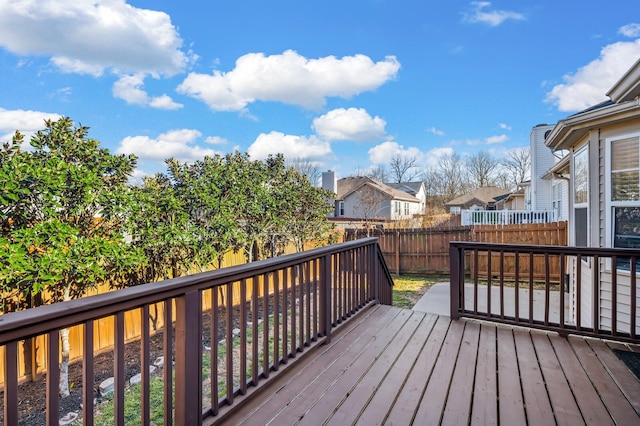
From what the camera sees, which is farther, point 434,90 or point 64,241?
point 434,90

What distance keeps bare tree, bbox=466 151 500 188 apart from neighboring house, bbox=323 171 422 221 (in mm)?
12545

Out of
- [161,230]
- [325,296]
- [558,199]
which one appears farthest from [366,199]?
[325,296]

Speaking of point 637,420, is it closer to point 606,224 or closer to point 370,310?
point 370,310

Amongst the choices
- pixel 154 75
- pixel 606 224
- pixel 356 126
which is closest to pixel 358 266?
pixel 606 224

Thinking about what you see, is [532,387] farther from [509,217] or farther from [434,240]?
[509,217]

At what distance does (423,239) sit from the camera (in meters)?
10.8

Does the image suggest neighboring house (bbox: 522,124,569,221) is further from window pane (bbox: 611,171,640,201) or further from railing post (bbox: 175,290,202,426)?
railing post (bbox: 175,290,202,426)

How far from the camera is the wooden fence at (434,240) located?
9555 mm

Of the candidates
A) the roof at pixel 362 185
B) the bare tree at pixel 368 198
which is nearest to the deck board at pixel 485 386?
the bare tree at pixel 368 198

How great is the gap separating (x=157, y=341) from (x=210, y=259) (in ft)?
5.10

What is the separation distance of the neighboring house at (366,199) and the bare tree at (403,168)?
10.5 m

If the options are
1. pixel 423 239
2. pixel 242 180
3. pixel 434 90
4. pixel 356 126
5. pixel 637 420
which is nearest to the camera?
pixel 637 420

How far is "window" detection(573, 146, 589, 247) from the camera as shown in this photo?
473 cm

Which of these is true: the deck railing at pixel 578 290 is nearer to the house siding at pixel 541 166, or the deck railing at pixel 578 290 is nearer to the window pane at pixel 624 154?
the window pane at pixel 624 154
